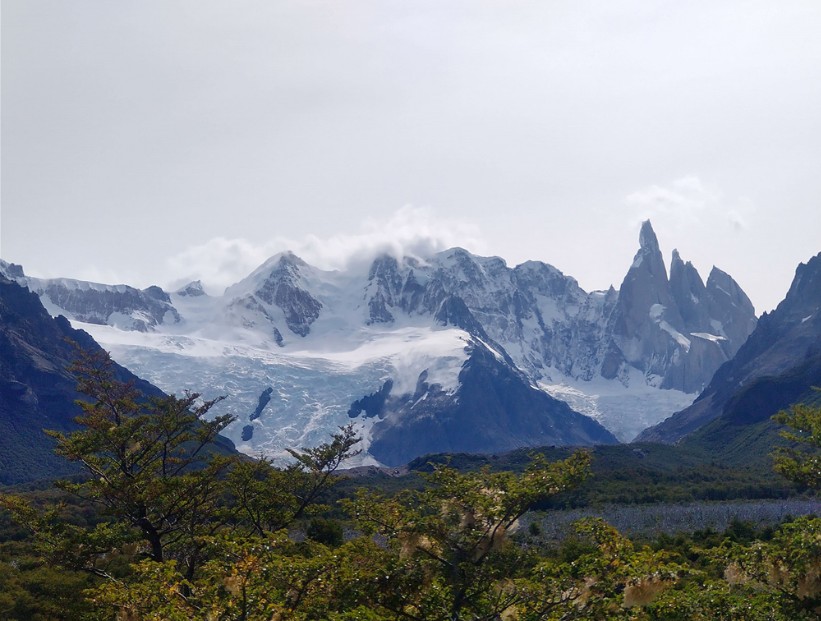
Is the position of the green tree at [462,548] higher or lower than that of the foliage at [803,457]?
lower

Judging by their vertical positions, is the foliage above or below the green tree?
above

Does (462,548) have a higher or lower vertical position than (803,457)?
lower

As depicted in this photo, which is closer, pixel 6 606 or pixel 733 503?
pixel 6 606

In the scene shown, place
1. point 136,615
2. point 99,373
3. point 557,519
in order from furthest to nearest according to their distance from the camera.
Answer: point 557,519, point 99,373, point 136,615

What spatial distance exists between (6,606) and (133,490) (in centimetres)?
1095

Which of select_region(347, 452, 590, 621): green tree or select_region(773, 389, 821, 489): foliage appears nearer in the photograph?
select_region(347, 452, 590, 621): green tree

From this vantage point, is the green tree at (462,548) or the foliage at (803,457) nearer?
the green tree at (462,548)

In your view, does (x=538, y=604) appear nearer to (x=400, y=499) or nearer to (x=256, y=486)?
(x=400, y=499)

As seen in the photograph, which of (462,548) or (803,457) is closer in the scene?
(462,548)

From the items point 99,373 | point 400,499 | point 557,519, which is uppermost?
point 99,373

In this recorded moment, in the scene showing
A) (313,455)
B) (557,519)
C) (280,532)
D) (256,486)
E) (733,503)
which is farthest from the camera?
(733,503)

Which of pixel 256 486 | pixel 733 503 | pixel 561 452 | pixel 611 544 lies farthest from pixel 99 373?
pixel 561 452

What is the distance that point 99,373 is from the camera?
32.3m

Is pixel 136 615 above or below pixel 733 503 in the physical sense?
above
